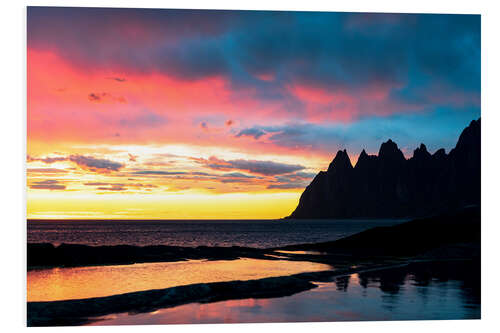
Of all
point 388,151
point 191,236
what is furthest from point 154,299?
point 191,236

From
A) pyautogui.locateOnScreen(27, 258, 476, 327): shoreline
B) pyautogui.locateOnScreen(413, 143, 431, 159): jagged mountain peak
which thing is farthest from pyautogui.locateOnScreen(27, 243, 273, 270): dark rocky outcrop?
pyautogui.locateOnScreen(413, 143, 431, 159): jagged mountain peak

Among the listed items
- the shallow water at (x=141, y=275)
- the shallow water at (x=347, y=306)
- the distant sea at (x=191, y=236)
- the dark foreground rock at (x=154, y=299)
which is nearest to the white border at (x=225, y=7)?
the shallow water at (x=347, y=306)

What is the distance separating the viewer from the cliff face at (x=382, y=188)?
74875mm

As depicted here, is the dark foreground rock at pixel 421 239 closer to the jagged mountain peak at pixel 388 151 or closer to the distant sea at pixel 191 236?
the jagged mountain peak at pixel 388 151

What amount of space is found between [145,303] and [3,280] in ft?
13.5

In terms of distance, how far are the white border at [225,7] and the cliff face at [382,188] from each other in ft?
95.1

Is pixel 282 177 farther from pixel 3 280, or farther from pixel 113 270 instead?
pixel 3 280

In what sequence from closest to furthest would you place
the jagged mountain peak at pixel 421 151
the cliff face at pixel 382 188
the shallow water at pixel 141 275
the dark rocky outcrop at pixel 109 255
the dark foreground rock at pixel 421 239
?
1. the shallow water at pixel 141 275
2. the dark rocky outcrop at pixel 109 255
3. the dark foreground rock at pixel 421 239
4. the jagged mountain peak at pixel 421 151
5. the cliff face at pixel 382 188

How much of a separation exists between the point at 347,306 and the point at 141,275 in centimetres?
1012

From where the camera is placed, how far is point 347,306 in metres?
14.8

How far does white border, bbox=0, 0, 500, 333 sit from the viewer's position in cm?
1341

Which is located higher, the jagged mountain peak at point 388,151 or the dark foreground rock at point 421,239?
the jagged mountain peak at point 388,151

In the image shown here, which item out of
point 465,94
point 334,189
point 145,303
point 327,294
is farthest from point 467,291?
point 334,189

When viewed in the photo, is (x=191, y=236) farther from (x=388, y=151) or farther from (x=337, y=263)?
(x=337, y=263)
